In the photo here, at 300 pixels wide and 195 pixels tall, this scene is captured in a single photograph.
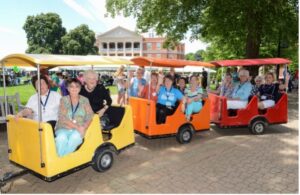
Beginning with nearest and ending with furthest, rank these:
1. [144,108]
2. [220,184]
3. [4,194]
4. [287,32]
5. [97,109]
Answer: [4,194] → [220,184] → [97,109] → [144,108] → [287,32]

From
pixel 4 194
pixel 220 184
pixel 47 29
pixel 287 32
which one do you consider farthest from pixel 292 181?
pixel 47 29

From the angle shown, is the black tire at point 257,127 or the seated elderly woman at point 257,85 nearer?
the black tire at point 257,127

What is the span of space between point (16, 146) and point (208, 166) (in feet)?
10.5

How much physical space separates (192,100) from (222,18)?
770cm

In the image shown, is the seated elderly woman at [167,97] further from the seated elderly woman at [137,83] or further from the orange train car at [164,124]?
the seated elderly woman at [137,83]

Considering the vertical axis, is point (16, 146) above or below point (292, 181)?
above

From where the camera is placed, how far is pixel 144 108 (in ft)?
22.4

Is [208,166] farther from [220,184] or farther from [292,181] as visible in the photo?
[292,181]

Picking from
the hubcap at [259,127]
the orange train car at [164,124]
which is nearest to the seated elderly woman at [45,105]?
the orange train car at [164,124]

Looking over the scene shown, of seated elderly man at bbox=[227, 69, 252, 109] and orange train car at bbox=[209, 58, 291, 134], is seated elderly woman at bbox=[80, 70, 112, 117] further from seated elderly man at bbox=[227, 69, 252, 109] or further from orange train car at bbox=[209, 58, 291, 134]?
seated elderly man at bbox=[227, 69, 252, 109]

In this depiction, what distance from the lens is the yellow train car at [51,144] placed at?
170 inches

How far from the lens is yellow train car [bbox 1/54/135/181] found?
4.32 metres

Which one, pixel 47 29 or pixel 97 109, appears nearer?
pixel 97 109

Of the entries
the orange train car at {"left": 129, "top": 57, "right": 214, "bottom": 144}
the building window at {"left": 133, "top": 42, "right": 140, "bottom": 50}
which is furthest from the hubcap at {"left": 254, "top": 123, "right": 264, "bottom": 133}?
the building window at {"left": 133, "top": 42, "right": 140, "bottom": 50}
